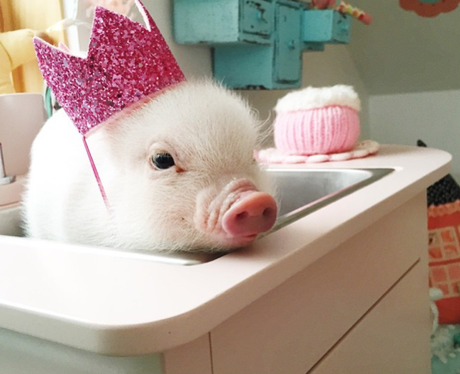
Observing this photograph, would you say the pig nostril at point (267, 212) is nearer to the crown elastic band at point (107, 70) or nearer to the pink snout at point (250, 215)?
the pink snout at point (250, 215)

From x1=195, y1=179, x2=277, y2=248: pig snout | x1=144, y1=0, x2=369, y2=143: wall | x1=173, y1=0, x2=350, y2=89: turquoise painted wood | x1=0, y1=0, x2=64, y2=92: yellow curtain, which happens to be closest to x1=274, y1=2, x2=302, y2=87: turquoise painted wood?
x1=173, y1=0, x2=350, y2=89: turquoise painted wood

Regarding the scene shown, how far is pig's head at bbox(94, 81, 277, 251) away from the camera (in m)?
0.41

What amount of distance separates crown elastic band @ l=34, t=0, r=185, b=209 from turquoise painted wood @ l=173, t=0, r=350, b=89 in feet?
2.01

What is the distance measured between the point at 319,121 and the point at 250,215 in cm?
63

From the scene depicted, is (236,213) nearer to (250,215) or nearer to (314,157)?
(250,215)

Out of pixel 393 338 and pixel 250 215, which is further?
pixel 393 338

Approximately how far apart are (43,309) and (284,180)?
26.7 inches

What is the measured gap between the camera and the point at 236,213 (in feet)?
1.30

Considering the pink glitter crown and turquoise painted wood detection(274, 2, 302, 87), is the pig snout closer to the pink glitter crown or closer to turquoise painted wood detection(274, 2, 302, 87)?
the pink glitter crown

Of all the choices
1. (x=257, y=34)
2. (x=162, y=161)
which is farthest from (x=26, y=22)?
(x=162, y=161)

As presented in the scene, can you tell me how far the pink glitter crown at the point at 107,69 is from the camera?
1.44 ft

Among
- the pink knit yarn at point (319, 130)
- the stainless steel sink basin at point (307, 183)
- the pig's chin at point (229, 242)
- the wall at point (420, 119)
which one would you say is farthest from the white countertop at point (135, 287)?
the wall at point (420, 119)

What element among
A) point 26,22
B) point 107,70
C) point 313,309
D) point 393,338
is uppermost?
point 26,22

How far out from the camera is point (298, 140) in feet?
3.36
